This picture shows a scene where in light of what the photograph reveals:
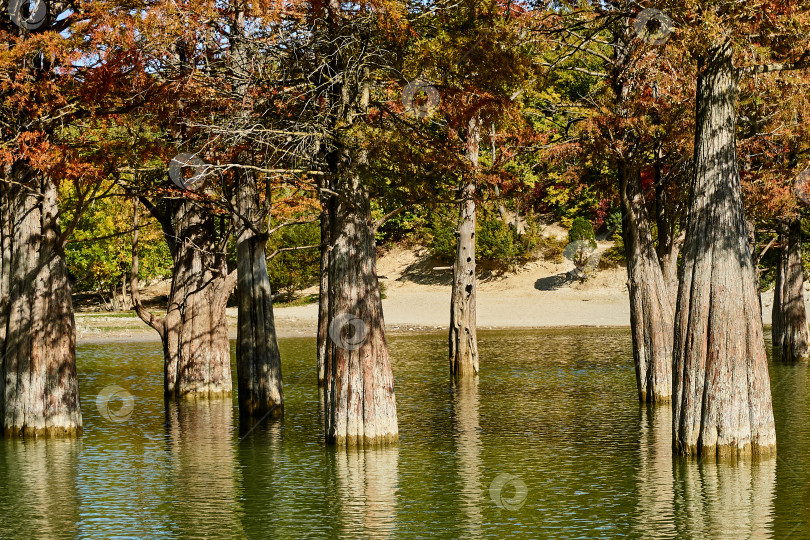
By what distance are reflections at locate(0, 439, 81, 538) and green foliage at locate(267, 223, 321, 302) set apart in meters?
34.8

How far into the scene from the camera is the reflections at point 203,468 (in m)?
12.8

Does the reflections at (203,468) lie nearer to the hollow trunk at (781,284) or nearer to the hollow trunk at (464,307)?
the hollow trunk at (464,307)

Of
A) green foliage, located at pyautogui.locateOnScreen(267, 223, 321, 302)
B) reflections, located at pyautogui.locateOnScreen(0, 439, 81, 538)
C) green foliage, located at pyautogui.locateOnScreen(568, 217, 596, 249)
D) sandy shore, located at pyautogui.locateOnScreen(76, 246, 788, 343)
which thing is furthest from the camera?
green foliage, located at pyautogui.locateOnScreen(267, 223, 321, 302)

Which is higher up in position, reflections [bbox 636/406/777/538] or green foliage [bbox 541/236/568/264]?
green foliage [bbox 541/236/568/264]

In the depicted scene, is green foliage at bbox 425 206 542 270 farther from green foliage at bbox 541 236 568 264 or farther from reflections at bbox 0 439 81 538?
reflections at bbox 0 439 81 538

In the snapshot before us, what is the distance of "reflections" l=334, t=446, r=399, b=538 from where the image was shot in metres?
12.6

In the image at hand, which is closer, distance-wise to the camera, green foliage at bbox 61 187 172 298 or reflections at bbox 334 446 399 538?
→ reflections at bbox 334 446 399 538

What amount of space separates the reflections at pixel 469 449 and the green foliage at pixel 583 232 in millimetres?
26513

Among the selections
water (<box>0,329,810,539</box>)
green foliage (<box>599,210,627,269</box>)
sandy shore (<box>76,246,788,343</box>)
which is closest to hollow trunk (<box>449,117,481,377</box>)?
water (<box>0,329,810,539</box>)

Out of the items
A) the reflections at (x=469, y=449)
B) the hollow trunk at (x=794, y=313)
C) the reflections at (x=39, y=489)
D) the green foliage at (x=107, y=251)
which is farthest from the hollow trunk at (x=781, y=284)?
the green foliage at (x=107, y=251)

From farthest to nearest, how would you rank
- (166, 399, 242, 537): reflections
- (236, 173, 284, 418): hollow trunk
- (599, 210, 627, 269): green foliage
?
(599, 210, 627, 269): green foliage, (236, 173, 284, 418): hollow trunk, (166, 399, 242, 537): reflections

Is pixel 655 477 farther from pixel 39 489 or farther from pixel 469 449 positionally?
pixel 39 489

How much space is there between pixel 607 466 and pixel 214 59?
36.7 feet

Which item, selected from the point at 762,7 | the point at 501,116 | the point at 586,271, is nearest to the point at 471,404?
the point at 501,116
